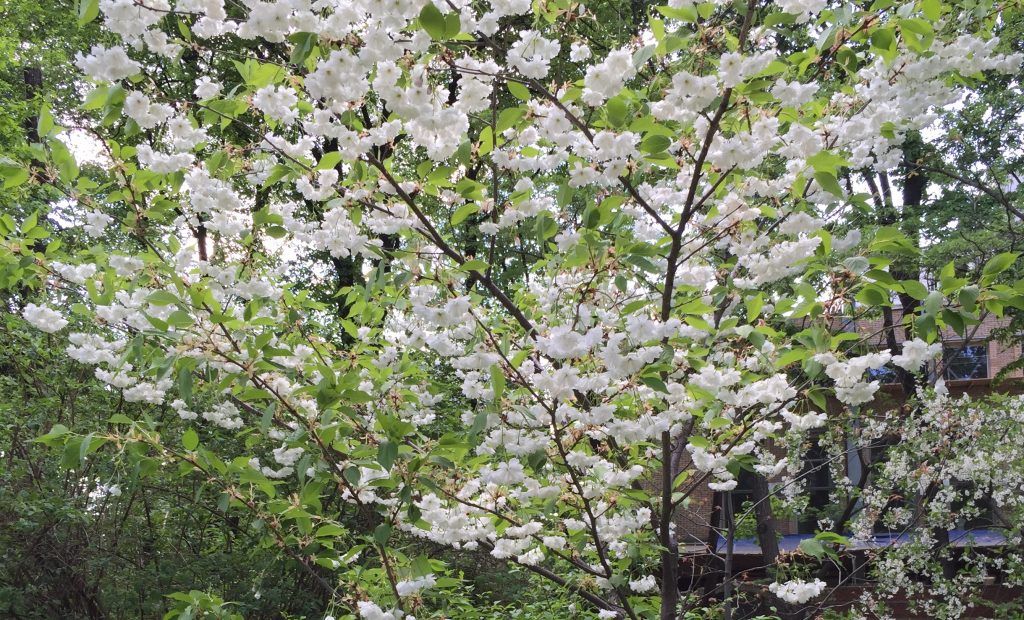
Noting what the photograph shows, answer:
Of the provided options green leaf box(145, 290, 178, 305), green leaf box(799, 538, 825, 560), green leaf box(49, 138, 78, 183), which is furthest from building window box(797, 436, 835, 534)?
green leaf box(49, 138, 78, 183)

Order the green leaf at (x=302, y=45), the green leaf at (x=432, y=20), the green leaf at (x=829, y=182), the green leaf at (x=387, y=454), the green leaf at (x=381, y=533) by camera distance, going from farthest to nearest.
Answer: the green leaf at (x=381, y=533) < the green leaf at (x=387, y=454) < the green leaf at (x=829, y=182) < the green leaf at (x=302, y=45) < the green leaf at (x=432, y=20)

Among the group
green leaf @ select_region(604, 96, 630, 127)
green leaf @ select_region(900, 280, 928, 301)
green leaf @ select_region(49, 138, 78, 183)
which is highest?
green leaf @ select_region(49, 138, 78, 183)

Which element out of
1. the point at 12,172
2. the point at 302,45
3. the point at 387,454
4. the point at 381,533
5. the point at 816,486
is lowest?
the point at 381,533

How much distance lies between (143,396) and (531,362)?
2043 mm

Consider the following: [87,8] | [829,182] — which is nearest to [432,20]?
[87,8]

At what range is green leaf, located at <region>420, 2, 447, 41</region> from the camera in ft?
Result: 5.49

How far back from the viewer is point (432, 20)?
1.68 m

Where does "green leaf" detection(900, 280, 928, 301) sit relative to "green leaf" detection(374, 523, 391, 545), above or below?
above

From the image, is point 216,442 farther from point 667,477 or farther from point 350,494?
point 667,477

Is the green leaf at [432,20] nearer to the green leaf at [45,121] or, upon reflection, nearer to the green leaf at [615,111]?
the green leaf at [615,111]

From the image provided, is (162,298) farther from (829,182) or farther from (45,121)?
(829,182)

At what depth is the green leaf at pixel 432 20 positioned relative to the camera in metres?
1.67

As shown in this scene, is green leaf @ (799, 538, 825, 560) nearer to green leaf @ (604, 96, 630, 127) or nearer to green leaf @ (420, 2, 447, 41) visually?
green leaf @ (604, 96, 630, 127)

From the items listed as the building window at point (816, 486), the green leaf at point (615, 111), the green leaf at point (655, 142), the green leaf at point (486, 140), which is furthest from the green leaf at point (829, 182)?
the building window at point (816, 486)
